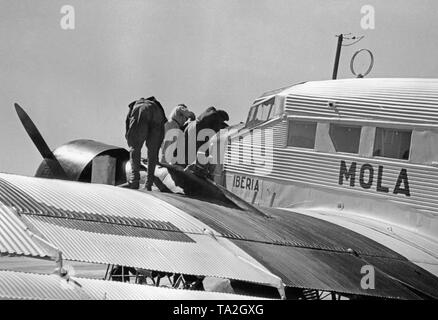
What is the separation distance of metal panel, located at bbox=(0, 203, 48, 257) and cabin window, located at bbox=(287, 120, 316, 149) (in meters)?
5.52

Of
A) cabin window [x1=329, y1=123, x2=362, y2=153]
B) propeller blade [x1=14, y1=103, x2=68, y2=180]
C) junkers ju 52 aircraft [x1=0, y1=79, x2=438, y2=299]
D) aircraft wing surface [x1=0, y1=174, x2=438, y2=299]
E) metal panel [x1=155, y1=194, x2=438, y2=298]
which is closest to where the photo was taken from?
aircraft wing surface [x1=0, y1=174, x2=438, y2=299]

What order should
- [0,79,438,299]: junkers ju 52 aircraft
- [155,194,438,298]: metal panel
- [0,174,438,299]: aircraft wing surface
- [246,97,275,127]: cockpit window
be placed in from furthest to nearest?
[246,97,275,127]: cockpit window
[155,194,438,298]: metal panel
[0,79,438,299]: junkers ju 52 aircraft
[0,174,438,299]: aircraft wing surface

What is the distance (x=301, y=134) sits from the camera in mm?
9773

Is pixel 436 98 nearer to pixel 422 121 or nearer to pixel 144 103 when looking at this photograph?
pixel 422 121

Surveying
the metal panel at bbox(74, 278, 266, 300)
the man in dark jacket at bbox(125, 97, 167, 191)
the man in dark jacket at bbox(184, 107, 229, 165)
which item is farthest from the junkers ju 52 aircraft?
the man in dark jacket at bbox(184, 107, 229, 165)

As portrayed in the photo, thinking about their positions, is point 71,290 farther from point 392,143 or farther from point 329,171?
point 329,171

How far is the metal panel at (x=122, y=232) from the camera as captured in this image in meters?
4.73

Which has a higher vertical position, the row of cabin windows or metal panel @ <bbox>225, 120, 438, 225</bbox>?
the row of cabin windows

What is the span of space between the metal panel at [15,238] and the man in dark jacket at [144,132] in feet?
10.1

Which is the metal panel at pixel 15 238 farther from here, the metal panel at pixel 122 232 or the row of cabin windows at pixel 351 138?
the row of cabin windows at pixel 351 138

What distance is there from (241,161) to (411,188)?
3.04 meters

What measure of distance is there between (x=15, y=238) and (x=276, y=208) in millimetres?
5104

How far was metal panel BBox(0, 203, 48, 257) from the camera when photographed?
13.3 ft

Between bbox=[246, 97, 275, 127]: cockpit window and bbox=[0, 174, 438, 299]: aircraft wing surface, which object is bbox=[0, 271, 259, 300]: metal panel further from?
bbox=[246, 97, 275, 127]: cockpit window
